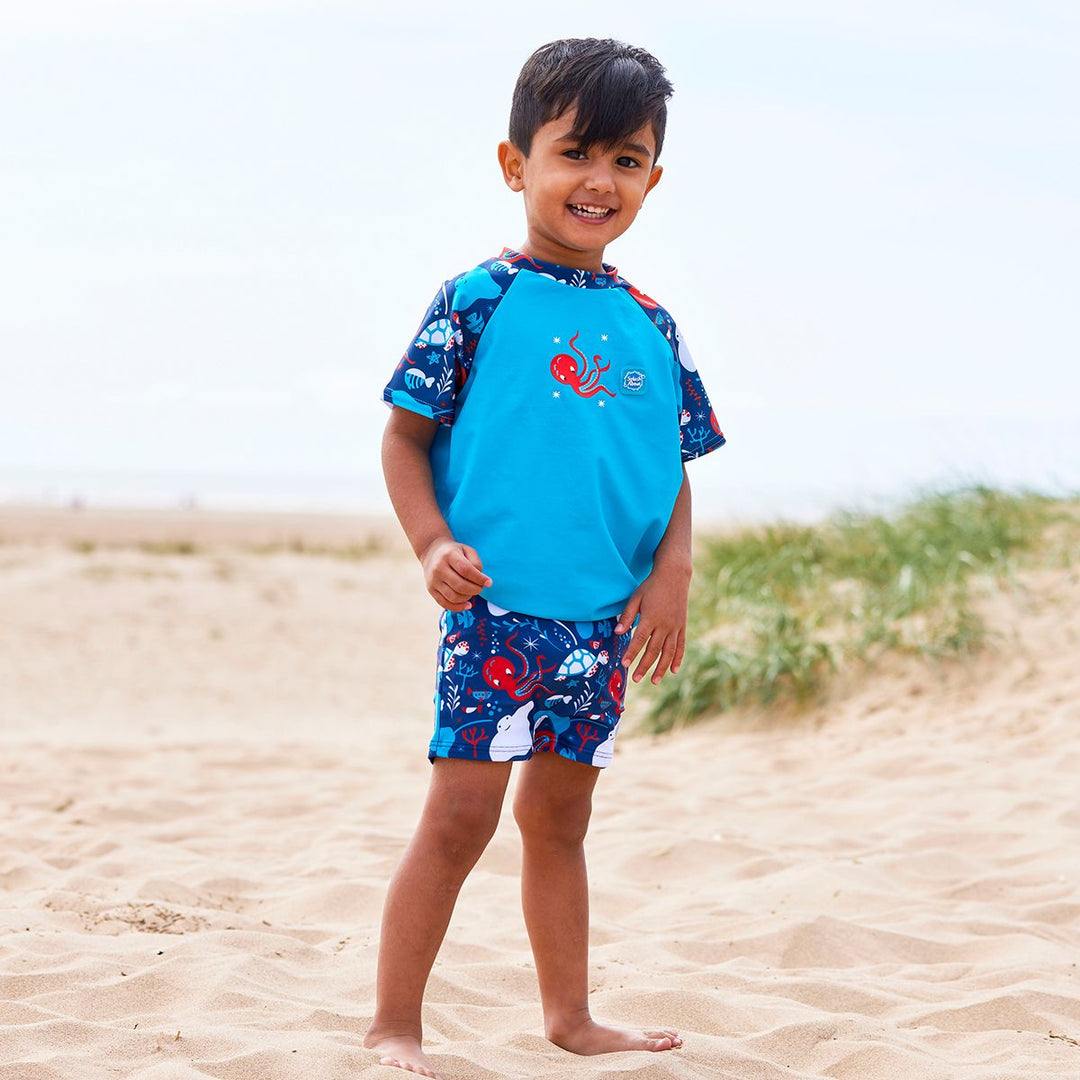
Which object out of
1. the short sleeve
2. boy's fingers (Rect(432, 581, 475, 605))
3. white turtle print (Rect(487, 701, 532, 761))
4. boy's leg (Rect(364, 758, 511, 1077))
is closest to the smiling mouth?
the short sleeve

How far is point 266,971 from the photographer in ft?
9.30

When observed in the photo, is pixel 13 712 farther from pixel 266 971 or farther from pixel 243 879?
pixel 266 971

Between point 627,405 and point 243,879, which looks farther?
point 243,879

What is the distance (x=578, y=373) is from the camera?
221cm

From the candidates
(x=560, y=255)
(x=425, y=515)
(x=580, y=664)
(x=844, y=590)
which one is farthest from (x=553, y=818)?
(x=844, y=590)

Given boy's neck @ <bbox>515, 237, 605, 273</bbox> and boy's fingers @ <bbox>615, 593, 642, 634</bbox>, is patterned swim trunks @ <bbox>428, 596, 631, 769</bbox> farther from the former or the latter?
boy's neck @ <bbox>515, 237, 605, 273</bbox>

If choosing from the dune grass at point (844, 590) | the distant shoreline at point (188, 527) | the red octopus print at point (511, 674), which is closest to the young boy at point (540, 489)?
the red octopus print at point (511, 674)

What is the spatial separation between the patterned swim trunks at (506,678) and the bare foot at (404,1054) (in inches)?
20.0

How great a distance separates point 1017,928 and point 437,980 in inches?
61.4

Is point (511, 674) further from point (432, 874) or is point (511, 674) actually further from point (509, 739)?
point (432, 874)

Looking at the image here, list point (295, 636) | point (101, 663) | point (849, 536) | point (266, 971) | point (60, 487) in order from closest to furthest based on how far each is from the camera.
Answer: point (266, 971)
point (849, 536)
point (101, 663)
point (295, 636)
point (60, 487)

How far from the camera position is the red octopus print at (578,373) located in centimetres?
220

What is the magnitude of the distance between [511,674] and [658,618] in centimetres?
29

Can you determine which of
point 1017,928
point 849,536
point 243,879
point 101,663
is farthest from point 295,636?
point 1017,928
